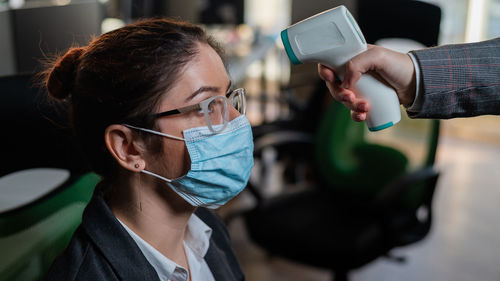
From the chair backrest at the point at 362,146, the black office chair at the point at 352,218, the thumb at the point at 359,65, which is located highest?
the thumb at the point at 359,65

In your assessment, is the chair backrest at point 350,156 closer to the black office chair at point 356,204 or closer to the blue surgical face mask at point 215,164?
the black office chair at point 356,204

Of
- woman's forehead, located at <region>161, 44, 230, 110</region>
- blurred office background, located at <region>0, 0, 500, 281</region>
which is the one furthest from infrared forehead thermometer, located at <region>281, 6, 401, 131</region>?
blurred office background, located at <region>0, 0, 500, 281</region>

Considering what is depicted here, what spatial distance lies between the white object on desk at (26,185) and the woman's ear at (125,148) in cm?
24

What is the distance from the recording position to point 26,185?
1097mm

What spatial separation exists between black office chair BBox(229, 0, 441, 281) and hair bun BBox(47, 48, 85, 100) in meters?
1.12

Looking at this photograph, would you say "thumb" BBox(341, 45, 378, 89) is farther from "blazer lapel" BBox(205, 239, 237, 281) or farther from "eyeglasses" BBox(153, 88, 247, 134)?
"blazer lapel" BBox(205, 239, 237, 281)

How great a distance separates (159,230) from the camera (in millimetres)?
1039

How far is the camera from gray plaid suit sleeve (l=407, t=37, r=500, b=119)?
0.96 metres

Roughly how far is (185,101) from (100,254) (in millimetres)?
325

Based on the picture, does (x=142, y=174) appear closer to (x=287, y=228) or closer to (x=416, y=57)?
(x=416, y=57)

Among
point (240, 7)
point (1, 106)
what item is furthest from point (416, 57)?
point (240, 7)

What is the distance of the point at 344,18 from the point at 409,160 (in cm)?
130

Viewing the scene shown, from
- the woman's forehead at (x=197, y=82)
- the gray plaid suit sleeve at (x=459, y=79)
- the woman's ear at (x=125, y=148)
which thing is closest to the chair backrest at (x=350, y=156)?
the gray plaid suit sleeve at (x=459, y=79)

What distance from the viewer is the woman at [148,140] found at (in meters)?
0.94
